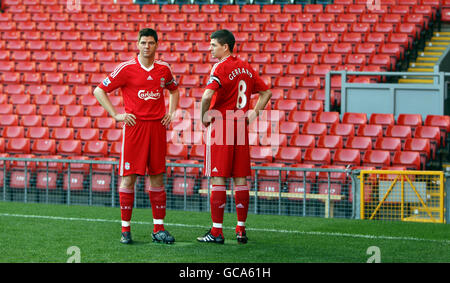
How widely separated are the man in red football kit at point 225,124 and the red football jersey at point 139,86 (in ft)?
1.48

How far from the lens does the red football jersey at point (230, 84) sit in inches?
227

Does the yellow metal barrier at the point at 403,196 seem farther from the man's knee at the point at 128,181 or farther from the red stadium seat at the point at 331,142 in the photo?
the man's knee at the point at 128,181

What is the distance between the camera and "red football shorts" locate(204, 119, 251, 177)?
19.2 ft

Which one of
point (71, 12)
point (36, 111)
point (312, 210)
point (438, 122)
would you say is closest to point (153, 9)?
point (71, 12)

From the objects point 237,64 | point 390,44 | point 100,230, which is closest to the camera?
point 237,64

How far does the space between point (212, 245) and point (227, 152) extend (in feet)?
2.63

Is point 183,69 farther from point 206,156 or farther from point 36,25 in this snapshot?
point 206,156

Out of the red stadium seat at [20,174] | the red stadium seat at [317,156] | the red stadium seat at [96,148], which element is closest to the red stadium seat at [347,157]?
the red stadium seat at [317,156]

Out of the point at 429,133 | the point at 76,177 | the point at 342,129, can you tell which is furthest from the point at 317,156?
the point at 76,177

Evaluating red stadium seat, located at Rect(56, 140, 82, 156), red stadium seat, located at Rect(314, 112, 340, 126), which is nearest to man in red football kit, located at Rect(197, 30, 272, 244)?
red stadium seat, located at Rect(314, 112, 340, 126)

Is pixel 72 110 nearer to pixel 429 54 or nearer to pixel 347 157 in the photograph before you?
pixel 347 157

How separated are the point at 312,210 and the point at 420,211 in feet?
4.60

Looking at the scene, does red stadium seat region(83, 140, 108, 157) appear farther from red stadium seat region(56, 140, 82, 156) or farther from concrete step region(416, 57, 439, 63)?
concrete step region(416, 57, 439, 63)

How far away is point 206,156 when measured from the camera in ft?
19.4
